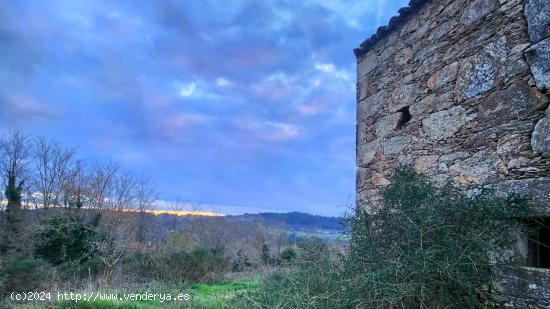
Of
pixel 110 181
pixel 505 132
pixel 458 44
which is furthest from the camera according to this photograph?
pixel 110 181

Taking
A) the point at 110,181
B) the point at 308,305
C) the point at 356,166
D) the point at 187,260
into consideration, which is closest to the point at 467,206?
the point at 308,305

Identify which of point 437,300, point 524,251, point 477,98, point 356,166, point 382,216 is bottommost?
point 437,300

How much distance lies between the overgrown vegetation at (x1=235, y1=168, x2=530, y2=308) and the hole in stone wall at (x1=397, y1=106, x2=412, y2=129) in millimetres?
1135

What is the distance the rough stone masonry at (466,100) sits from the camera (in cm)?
290

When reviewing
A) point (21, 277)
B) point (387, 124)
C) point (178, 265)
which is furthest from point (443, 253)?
point (178, 265)

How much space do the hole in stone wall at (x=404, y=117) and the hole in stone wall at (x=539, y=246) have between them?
1831mm

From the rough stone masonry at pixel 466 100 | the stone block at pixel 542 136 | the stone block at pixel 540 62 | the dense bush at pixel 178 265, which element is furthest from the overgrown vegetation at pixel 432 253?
the dense bush at pixel 178 265

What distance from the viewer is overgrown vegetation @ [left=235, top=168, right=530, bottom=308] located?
296 centimetres

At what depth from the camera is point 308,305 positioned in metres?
3.44

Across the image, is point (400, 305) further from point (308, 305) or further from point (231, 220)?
point (231, 220)

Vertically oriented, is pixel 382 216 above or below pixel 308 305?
above

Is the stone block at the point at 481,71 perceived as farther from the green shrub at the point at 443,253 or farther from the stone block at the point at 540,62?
the green shrub at the point at 443,253

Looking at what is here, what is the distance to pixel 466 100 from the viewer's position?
3580 mm

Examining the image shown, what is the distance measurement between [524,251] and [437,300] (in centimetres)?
76
